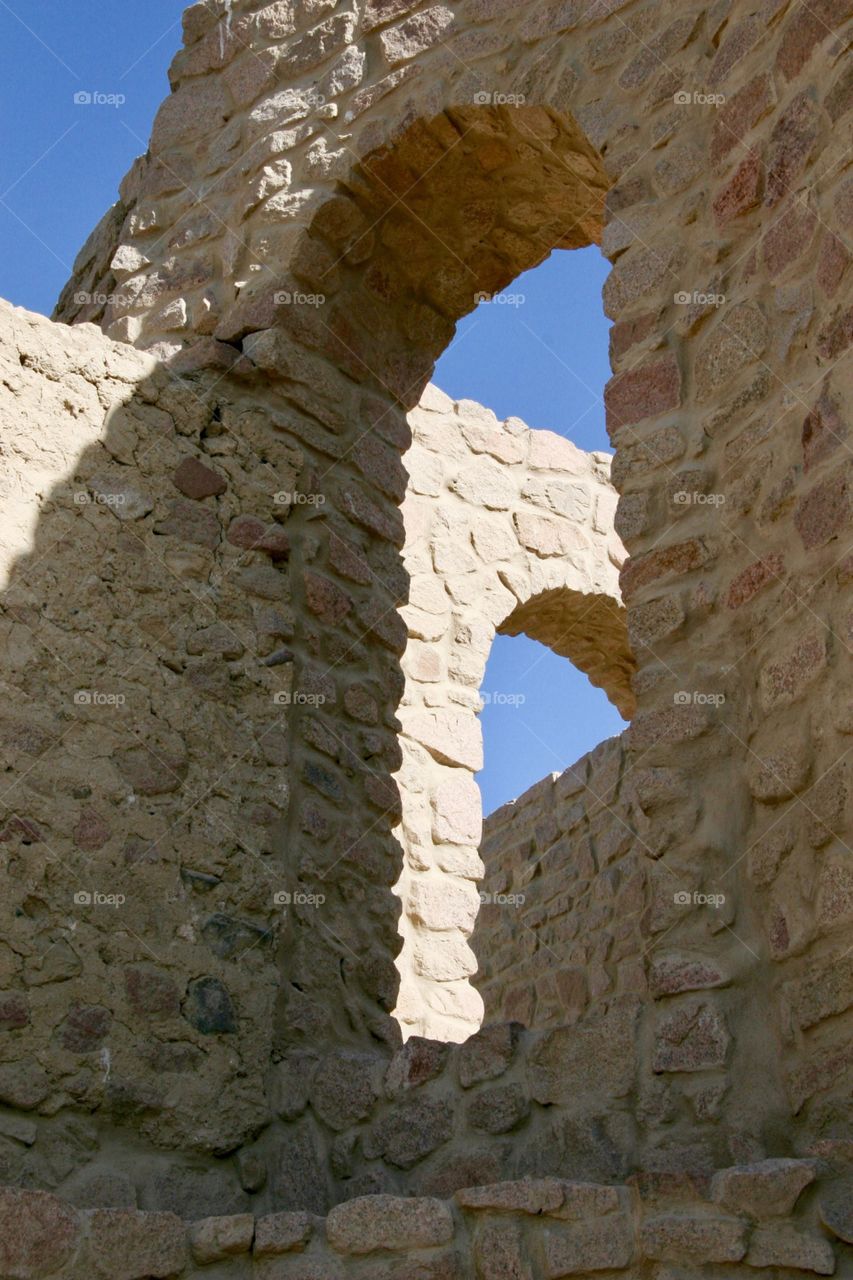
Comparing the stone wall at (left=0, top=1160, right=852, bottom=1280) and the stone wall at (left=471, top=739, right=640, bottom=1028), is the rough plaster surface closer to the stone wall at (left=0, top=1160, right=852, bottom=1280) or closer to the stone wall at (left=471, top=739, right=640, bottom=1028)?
the stone wall at (left=0, top=1160, right=852, bottom=1280)

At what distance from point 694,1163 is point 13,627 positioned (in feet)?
5.89

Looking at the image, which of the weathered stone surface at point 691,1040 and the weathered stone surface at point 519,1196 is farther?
the weathered stone surface at point 691,1040

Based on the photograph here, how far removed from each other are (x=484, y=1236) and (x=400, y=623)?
195 cm

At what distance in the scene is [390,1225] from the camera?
2.56 metres

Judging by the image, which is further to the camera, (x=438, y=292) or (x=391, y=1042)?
(x=438, y=292)

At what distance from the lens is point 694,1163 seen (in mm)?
2514

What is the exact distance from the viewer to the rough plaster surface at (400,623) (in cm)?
263

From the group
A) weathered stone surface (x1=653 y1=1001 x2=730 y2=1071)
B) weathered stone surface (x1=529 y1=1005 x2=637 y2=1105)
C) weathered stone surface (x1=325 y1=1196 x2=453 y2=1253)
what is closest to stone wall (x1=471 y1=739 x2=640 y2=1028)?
weathered stone surface (x1=529 y1=1005 x2=637 y2=1105)

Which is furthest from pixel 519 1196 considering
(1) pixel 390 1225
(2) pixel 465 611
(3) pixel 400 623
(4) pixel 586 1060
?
(2) pixel 465 611

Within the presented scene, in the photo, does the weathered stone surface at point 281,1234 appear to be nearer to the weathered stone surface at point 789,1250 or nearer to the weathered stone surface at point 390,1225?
the weathered stone surface at point 390,1225

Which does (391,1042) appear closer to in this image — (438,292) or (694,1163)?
(694,1163)

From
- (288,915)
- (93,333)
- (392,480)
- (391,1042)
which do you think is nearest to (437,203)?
(392,480)

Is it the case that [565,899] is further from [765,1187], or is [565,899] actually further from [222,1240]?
[765,1187]

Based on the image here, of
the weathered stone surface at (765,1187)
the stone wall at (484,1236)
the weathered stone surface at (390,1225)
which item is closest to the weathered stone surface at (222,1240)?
the stone wall at (484,1236)
